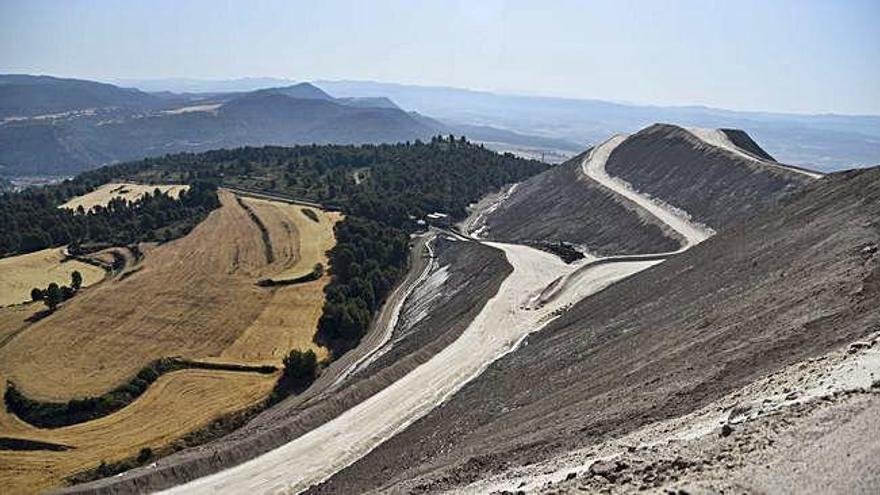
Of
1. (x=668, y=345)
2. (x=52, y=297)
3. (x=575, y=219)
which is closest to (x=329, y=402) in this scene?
(x=668, y=345)

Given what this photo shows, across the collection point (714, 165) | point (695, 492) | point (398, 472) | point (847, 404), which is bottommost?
point (398, 472)

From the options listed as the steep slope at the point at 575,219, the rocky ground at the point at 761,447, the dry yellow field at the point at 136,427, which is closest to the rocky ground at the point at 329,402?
the dry yellow field at the point at 136,427

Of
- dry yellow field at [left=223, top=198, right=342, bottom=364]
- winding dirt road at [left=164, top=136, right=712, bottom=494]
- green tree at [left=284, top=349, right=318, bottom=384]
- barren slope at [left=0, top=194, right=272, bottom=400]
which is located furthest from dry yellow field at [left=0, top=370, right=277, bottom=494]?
winding dirt road at [left=164, top=136, right=712, bottom=494]

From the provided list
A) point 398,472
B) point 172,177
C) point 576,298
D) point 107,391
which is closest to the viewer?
point 398,472

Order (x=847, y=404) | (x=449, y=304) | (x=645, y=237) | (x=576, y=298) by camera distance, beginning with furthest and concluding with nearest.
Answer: (x=645, y=237) < (x=449, y=304) < (x=576, y=298) < (x=847, y=404)

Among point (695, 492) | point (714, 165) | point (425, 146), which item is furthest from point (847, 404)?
point (425, 146)

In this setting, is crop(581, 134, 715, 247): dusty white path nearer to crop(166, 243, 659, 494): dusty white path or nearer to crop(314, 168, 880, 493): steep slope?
crop(166, 243, 659, 494): dusty white path

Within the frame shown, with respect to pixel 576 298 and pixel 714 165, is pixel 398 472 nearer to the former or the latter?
pixel 576 298

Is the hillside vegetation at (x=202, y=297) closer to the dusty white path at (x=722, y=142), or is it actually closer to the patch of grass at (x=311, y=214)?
the patch of grass at (x=311, y=214)
